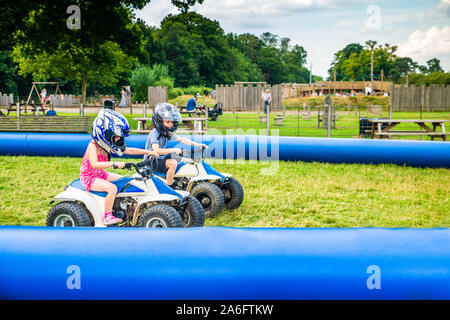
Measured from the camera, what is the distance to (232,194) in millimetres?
6656

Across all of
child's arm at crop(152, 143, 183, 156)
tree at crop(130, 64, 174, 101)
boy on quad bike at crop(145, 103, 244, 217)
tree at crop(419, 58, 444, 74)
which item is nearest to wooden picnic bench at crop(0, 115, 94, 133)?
boy on quad bike at crop(145, 103, 244, 217)

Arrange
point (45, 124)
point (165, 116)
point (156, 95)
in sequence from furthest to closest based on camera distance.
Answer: point (156, 95)
point (45, 124)
point (165, 116)

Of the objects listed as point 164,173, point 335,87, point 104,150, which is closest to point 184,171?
point 164,173

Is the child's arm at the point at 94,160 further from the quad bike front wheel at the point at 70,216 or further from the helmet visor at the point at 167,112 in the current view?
the helmet visor at the point at 167,112

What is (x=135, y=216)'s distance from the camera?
5059 mm

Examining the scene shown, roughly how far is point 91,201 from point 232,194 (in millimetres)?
2173

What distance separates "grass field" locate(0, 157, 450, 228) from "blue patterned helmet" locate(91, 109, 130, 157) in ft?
5.44

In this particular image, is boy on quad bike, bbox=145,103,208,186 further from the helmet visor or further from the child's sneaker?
the child's sneaker

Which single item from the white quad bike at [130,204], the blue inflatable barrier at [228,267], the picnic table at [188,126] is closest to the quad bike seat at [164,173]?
the white quad bike at [130,204]

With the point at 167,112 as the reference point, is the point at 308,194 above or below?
below

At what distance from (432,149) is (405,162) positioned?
2.04ft

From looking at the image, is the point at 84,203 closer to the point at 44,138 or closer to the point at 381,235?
the point at 381,235

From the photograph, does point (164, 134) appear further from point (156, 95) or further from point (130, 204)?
point (156, 95)
